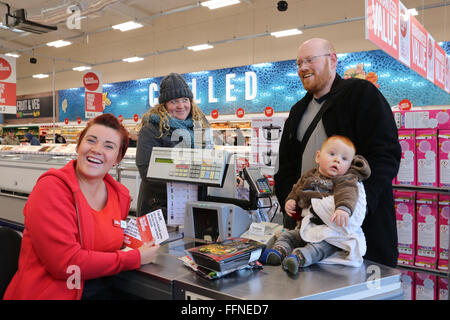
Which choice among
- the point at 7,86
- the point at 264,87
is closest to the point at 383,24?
the point at 264,87

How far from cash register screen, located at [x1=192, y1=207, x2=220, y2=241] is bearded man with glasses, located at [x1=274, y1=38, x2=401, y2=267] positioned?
1.35 ft

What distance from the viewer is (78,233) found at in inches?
57.8

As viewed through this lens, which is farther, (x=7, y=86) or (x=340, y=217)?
(x=7, y=86)

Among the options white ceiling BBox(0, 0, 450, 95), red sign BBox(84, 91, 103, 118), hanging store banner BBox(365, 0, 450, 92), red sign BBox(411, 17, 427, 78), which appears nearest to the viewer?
hanging store banner BBox(365, 0, 450, 92)

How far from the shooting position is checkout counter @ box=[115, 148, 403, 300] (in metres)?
1.26

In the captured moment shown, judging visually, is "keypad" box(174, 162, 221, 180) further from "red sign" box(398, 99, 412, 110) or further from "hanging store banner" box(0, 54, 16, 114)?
"hanging store banner" box(0, 54, 16, 114)

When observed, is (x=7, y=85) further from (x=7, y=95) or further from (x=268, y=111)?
(x=268, y=111)

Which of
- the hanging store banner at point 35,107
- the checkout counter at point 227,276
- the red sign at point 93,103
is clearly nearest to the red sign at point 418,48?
the checkout counter at point 227,276

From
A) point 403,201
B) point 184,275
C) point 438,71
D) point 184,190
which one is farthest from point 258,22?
point 184,275

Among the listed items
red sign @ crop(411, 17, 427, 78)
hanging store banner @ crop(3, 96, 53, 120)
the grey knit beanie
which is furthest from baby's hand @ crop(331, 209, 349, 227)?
hanging store banner @ crop(3, 96, 53, 120)

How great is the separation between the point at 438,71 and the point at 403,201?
13.4 feet

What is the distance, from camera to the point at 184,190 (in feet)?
6.86

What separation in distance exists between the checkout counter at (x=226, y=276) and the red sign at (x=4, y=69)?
28.1 feet

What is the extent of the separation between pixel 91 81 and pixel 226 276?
33.6 feet
